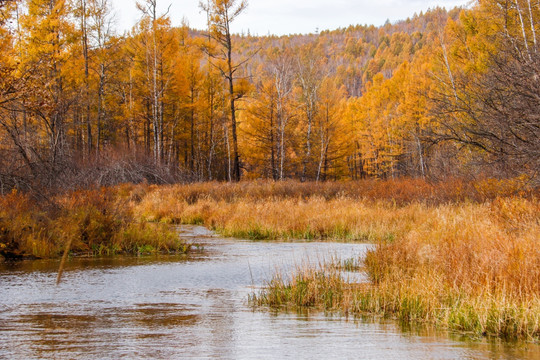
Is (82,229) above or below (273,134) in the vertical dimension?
below

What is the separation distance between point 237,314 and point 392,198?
503 inches

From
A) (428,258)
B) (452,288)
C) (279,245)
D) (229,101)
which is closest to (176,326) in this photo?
(452,288)

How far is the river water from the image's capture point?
4305 millimetres

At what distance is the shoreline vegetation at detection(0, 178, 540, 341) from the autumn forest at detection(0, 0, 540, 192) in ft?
3.68

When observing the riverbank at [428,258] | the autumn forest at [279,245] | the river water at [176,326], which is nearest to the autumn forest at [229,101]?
Answer: the autumn forest at [279,245]

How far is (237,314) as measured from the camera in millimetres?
5801

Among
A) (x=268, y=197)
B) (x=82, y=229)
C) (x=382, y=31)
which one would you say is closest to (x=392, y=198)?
(x=268, y=197)

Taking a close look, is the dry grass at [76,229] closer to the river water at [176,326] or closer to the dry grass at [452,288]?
the river water at [176,326]

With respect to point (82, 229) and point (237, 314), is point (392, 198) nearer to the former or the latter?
point (82, 229)

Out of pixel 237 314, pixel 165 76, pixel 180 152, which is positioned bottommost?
pixel 237 314

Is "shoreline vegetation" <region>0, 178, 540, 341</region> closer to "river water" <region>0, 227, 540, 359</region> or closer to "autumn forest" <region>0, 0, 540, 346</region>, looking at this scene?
"autumn forest" <region>0, 0, 540, 346</region>

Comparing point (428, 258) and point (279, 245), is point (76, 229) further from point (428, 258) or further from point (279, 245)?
point (428, 258)

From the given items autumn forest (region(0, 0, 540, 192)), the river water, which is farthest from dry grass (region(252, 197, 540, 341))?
autumn forest (region(0, 0, 540, 192))

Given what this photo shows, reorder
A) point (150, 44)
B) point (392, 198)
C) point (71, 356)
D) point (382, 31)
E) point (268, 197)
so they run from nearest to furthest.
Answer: point (71, 356) → point (392, 198) → point (268, 197) → point (150, 44) → point (382, 31)
